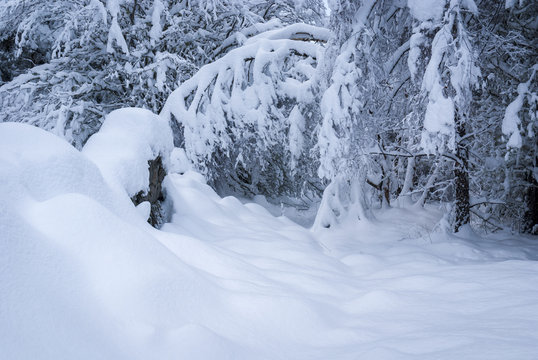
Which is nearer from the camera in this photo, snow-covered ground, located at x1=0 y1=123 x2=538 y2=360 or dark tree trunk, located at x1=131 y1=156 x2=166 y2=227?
snow-covered ground, located at x1=0 y1=123 x2=538 y2=360

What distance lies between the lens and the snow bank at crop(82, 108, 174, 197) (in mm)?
3635

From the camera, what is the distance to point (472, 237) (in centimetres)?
505

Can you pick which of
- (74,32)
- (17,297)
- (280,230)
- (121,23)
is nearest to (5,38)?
(74,32)

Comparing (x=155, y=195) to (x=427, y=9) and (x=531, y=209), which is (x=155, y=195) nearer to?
(x=427, y=9)

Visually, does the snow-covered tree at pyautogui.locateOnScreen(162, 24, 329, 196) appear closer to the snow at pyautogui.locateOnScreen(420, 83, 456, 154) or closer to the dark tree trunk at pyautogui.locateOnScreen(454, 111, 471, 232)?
the dark tree trunk at pyautogui.locateOnScreen(454, 111, 471, 232)

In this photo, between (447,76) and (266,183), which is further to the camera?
(266,183)

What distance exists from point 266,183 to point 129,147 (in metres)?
5.32

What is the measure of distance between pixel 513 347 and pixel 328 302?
3.85ft

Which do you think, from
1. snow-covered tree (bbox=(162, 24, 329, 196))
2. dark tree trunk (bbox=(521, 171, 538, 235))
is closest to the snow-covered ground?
snow-covered tree (bbox=(162, 24, 329, 196))

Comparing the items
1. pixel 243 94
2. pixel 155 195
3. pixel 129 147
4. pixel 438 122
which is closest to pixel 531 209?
pixel 438 122

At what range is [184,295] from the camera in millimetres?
2016

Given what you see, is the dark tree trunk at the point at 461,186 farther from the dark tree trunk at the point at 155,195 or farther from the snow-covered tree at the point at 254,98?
the dark tree trunk at the point at 155,195

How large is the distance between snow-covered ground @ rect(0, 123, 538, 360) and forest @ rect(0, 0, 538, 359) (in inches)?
0.4

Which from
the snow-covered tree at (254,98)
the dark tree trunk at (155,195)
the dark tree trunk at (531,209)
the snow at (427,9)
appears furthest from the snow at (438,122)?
the dark tree trunk at (531,209)
